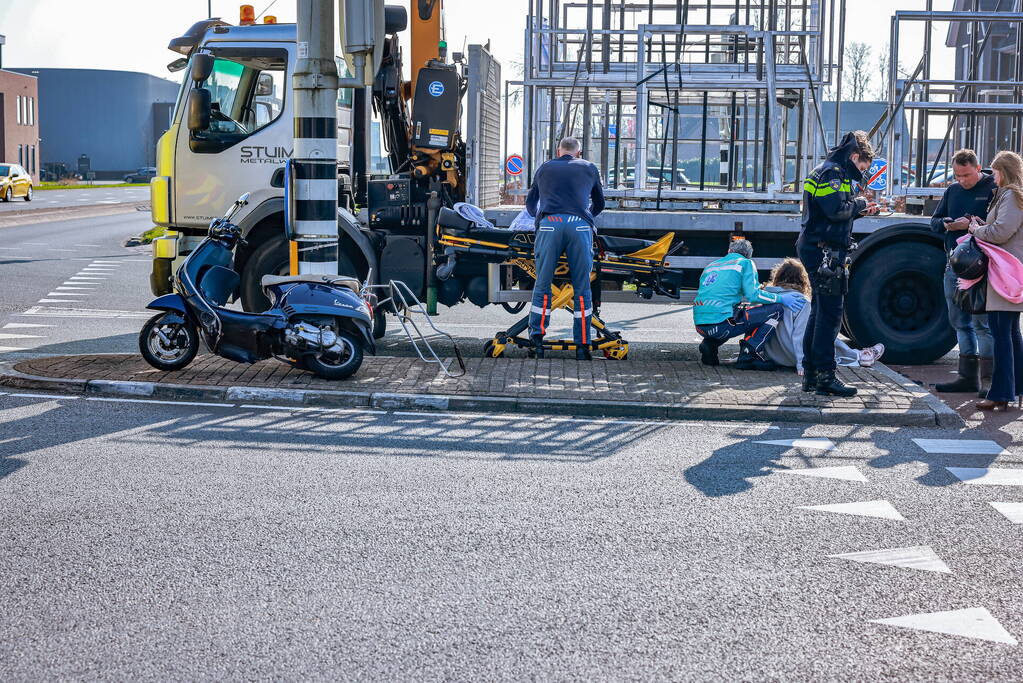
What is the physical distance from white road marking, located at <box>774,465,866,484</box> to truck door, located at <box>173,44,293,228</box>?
614 centimetres

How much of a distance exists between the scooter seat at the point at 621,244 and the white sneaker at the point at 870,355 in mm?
2089

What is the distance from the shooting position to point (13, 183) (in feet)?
169

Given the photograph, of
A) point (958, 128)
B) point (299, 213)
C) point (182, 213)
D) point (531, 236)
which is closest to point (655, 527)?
point (299, 213)

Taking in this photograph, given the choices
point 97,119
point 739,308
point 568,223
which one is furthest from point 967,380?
point 97,119

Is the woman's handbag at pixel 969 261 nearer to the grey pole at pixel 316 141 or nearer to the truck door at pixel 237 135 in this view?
the grey pole at pixel 316 141

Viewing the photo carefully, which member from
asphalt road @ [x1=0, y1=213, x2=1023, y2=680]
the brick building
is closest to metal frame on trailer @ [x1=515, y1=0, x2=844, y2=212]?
asphalt road @ [x1=0, y1=213, x2=1023, y2=680]

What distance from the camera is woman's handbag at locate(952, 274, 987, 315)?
29.5 feet

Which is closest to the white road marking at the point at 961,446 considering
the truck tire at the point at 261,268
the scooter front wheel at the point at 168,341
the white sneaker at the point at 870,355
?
→ the white sneaker at the point at 870,355

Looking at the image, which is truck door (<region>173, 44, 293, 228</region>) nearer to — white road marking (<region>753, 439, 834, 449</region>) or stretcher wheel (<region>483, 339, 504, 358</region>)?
stretcher wheel (<region>483, 339, 504, 358</region>)

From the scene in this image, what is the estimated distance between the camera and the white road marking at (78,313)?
1412 cm

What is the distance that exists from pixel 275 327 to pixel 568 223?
8.58 ft

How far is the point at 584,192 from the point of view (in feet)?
34.3

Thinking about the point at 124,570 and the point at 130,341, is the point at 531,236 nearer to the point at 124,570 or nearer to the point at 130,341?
the point at 130,341

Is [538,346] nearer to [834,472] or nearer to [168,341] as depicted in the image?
[168,341]
